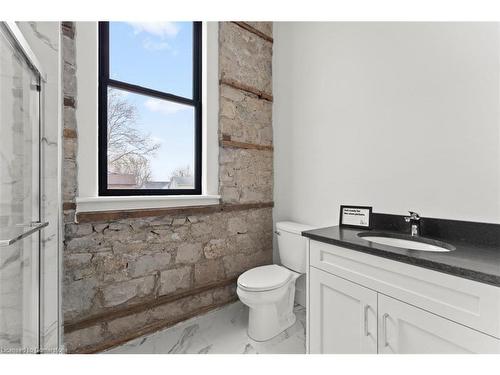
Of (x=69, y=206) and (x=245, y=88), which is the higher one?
(x=245, y=88)

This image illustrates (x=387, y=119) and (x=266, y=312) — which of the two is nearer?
(x=387, y=119)

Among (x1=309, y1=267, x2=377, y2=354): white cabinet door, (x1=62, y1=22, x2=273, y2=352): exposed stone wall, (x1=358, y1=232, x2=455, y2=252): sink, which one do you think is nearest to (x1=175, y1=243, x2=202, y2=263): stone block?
(x1=62, y1=22, x2=273, y2=352): exposed stone wall

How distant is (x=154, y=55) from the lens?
1900 millimetres

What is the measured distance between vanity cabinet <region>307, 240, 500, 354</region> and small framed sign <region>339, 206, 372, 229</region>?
1.33 ft

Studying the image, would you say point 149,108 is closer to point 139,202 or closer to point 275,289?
point 139,202

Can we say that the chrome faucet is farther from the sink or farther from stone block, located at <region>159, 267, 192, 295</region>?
stone block, located at <region>159, 267, 192, 295</region>

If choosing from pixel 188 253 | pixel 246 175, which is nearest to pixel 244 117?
pixel 246 175

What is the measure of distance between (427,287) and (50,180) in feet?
5.89

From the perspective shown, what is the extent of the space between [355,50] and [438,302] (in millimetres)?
1739

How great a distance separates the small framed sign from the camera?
1555mm

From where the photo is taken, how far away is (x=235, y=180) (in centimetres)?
218

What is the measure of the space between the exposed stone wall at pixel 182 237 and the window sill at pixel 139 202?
0.05 metres
